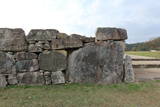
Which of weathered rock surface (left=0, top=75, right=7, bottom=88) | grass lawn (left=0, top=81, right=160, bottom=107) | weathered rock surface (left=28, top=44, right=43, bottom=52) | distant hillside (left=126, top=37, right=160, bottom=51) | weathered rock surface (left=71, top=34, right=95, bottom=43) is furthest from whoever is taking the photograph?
distant hillside (left=126, top=37, right=160, bottom=51)

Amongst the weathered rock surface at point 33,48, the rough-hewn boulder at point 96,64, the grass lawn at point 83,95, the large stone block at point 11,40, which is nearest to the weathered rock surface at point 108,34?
the rough-hewn boulder at point 96,64

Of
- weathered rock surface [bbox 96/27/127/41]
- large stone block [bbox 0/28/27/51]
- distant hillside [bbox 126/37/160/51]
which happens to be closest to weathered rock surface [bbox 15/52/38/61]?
large stone block [bbox 0/28/27/51]

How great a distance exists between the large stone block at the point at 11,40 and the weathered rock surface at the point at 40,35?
231 mm

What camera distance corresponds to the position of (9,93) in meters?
3.64

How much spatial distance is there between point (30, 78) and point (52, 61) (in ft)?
2.18

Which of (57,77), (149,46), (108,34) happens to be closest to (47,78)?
(57,77)

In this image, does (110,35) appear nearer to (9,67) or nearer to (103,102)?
(103,102)

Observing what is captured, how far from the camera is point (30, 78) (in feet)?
14.0

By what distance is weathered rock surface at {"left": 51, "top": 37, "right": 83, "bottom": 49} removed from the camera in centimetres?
432

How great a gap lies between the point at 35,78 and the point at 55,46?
0.92 meters

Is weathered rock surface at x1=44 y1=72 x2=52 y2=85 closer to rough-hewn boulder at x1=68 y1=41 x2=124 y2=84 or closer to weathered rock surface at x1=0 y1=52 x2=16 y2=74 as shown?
rough-hewn boulder at x1=68 y1=41 x2=124 y2=84

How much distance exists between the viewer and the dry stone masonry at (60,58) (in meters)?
4.23

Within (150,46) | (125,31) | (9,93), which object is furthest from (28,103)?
(150,46)

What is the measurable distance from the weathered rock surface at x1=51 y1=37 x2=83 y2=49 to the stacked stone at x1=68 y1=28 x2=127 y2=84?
0.19 m
